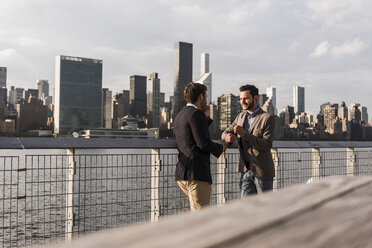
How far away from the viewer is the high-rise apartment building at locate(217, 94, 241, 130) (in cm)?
10381

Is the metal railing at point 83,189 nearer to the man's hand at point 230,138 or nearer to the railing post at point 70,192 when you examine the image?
the railing post at point 70,192

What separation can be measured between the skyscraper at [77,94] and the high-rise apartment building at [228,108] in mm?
47562

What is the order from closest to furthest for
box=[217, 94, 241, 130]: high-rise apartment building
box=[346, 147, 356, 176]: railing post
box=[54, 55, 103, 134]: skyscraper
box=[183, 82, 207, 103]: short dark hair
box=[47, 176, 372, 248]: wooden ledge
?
box=[47, 176, 372, 248]: wooden ledge, box=[183, 82, 207, 103]: short dark hair, box=[346, 147, 356, 176]: railing post, box=[217, 94, 241, 130]: high-rise apartment building, box=[54, 55, 103, 134]: skyscraper

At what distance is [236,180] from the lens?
6.00m

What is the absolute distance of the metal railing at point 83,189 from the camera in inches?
166

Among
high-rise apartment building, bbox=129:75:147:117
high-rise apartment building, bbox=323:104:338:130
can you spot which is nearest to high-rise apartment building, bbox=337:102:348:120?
high-rise apartment building, bbox=323:104:338:130

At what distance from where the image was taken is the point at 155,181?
5145 mm

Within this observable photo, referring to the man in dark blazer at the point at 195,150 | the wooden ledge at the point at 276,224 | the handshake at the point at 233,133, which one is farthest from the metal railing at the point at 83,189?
the wooden ledge at the point at 276,224

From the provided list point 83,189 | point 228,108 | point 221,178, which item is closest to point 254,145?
point 221,178

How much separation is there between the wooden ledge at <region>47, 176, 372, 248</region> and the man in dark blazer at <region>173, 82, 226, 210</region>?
322cm

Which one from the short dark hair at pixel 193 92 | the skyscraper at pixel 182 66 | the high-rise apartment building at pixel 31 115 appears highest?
the skyscraper at pixel 182 66

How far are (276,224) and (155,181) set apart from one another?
189 inches

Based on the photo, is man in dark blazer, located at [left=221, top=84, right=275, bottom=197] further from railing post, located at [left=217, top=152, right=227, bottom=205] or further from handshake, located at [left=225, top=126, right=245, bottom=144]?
railing post, located at [left=217, top=152, right=227, bottom=205]

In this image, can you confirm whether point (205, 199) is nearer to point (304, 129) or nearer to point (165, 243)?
point (165, 243)
